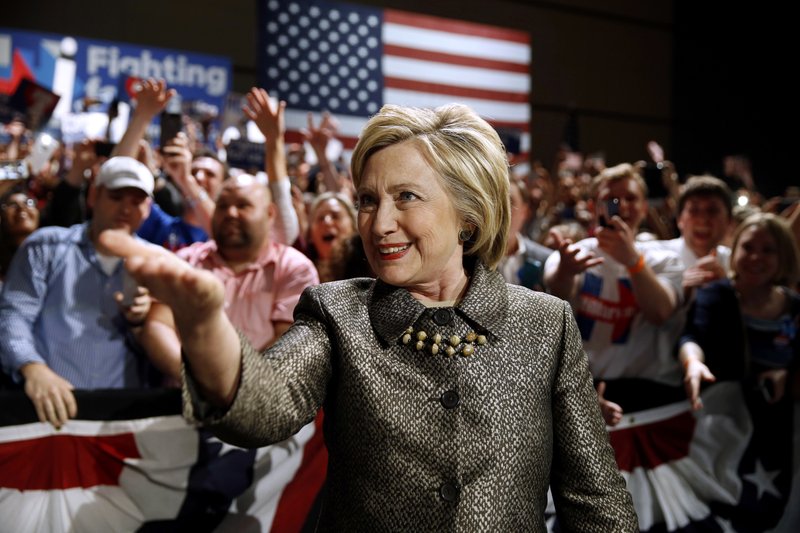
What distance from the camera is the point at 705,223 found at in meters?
3.61

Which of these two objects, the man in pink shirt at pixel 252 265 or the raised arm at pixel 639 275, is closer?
the raised arm at pixel 639 275

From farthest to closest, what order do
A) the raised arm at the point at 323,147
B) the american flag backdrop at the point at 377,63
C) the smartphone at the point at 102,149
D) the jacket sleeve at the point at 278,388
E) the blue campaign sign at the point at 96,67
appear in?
the american flag backdrop at the point at 377,63, the blue campaign sign at the point at 96,67, the raised arm at the point at 323,147, the smartphone at the point at 102,149, the jacket sleeve at the point at 278,388

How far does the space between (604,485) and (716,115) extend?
36.5 feet

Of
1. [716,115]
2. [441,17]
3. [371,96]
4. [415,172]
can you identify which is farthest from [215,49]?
[415,172]

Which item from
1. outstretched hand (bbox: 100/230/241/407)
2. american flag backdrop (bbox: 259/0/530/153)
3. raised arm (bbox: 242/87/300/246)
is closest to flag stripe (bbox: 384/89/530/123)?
american flag backdrop (bbox: 259/0/530/153)

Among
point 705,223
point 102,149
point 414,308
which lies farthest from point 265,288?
point 705,223

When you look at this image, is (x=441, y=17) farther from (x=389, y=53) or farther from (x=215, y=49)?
(x=215, y=49)

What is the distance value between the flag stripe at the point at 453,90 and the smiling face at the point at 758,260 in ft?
20.5

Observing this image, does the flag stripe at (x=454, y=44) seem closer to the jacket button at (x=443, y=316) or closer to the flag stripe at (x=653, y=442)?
the flag stripe at (x=653, y=442)

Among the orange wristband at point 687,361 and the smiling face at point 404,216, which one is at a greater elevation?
the smiling face at point 404,216

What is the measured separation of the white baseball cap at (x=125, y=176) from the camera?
2.91 meters

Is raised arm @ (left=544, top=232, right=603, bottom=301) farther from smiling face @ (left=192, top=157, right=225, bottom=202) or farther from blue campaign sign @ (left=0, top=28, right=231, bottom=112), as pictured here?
blue campaign sign @ (left=0, top=28, right=231, bottom=112)

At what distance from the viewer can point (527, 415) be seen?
1.22 m

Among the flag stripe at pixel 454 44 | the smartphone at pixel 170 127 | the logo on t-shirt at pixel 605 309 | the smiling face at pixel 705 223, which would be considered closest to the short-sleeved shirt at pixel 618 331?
the logo on t-shirt at pixel 605 309
